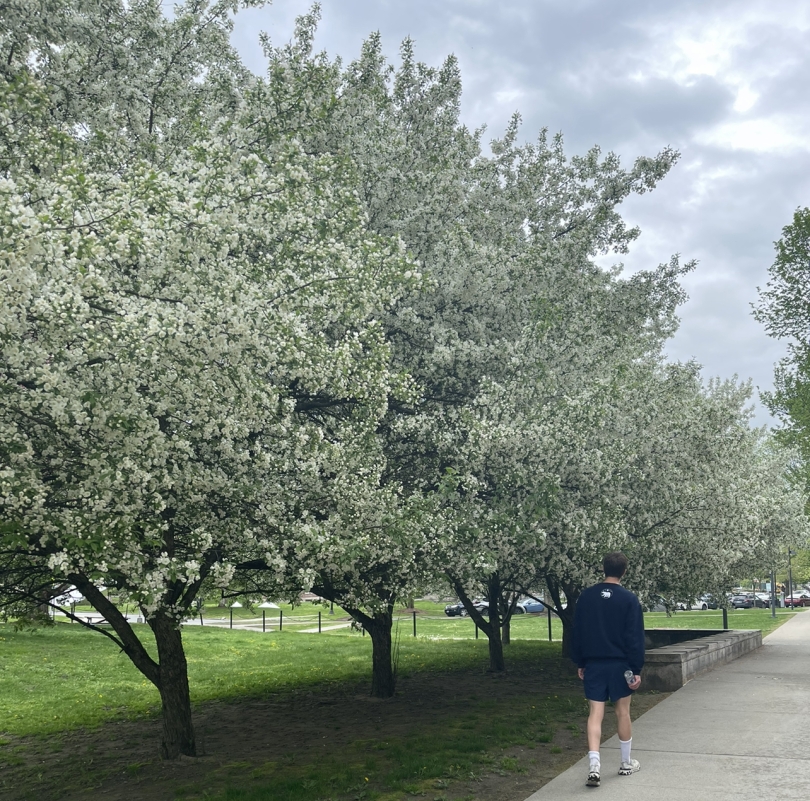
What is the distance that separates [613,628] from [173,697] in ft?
16.3

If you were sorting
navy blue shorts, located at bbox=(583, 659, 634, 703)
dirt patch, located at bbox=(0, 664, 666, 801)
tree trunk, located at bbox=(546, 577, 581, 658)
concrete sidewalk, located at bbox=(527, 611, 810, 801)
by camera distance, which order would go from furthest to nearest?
tree trunk, located at bbox=(546, 577, 581, 658) → dirt patch, located at bbox=(0, 664, 666, 801) → navy blue shorts, located at bbox=(583, 659, 634, 703) → concrete sidewalk, located at bbox=(527, 611, 810, 801)

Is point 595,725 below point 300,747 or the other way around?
the other way around

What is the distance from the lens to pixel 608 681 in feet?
22.2

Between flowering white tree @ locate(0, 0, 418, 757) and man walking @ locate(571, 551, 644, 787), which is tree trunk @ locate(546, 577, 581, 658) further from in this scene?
man walking @ locate(571, 551, 644, 787)

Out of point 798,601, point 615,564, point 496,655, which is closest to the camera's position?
point 615,564

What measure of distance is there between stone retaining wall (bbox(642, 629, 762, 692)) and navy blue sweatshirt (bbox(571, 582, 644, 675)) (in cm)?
583

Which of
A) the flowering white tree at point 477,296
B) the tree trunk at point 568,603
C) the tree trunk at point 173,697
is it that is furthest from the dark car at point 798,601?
the tree trunk at point 173,697

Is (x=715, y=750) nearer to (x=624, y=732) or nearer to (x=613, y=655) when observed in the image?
(x=624, y=732)

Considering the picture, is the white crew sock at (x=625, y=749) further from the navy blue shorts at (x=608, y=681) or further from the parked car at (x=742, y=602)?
the parked car at (x=742, y=602)

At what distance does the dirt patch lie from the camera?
789cm

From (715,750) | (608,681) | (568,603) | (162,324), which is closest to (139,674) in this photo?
(568,603)

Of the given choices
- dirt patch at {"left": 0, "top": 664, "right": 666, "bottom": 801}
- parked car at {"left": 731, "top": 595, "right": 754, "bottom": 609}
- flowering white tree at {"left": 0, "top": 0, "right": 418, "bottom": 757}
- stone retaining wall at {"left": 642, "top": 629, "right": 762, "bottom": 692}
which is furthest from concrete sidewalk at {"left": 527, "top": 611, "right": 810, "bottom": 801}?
parked car at {"left": 731, "top": 595, "right": 754, "bottom": 609}

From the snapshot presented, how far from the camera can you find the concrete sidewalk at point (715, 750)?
634 centimetres

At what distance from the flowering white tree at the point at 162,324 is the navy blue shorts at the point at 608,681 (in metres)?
2.57
